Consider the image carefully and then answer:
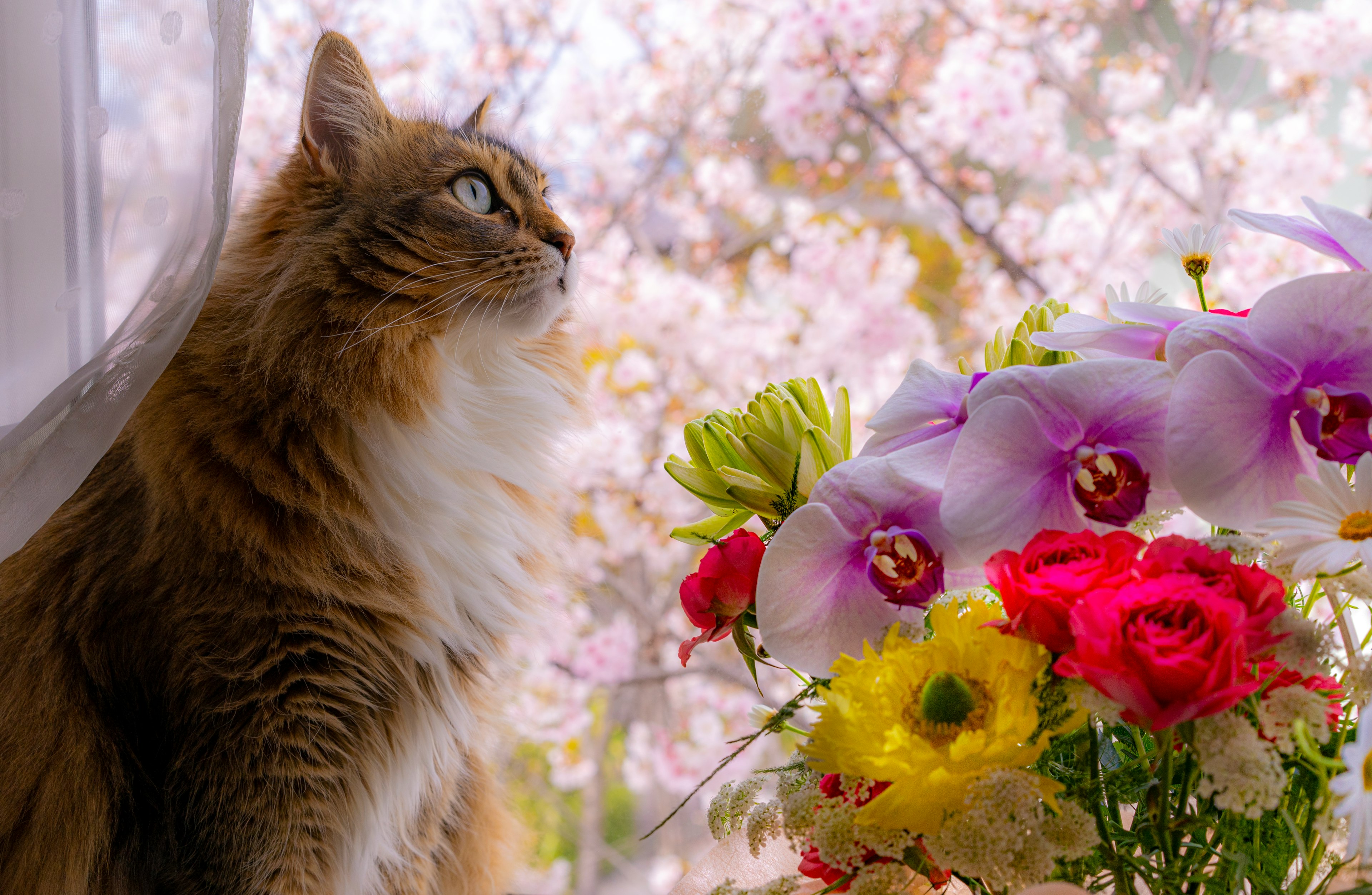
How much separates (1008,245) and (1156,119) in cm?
53

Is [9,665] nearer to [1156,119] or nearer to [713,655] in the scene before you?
[713,655]

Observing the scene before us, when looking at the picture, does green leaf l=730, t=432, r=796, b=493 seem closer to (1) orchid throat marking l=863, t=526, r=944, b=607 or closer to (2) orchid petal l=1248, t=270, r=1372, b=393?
(1) orchid throat marking l=863, t=526, r=944, b=607

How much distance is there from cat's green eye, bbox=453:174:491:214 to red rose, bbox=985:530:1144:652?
2.38 feet

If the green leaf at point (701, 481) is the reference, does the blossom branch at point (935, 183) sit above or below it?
below

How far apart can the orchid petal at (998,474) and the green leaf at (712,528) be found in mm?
177

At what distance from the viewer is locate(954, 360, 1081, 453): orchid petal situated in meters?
0.42

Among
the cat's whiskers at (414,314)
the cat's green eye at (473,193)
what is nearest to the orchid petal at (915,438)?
the cat's whiskers at (414,314)

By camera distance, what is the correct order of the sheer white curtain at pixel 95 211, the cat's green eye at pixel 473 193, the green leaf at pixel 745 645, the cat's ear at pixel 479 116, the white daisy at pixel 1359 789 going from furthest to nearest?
1. the cat's ear at pixel 479 116
2. the cat's green eye at pixel 473 193
3. the sheer white curtain at pixel 95 211
4. the green leaf at pixel 745 645
5. the white daisy at pixel 1359 789

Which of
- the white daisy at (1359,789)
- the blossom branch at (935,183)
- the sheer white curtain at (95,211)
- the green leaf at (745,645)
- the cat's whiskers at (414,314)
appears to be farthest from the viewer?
the blossom branch at (935,183)

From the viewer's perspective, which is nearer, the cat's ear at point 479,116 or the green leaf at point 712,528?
the green leaf at point 712,528

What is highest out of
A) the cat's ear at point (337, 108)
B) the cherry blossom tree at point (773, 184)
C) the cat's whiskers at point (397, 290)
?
the cat's ear at point (337, 108)

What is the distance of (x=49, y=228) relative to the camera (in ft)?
2.18

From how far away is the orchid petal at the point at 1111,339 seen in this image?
482mm

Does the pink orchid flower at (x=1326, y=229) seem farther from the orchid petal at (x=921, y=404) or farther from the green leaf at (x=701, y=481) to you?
the green leaf at (x=701, y=481)
